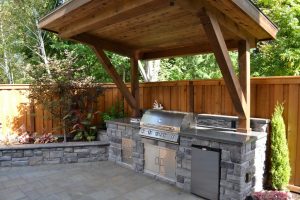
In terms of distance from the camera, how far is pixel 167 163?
4.32 metres

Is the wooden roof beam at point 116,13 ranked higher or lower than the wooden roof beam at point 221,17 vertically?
higher

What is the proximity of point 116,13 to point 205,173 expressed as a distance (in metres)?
2.62

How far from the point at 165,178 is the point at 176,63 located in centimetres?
693

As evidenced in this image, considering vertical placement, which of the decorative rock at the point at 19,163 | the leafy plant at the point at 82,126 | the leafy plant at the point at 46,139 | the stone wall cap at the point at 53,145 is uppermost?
the leafy plant at the point at 82,126

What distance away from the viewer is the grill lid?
4119 millimetres

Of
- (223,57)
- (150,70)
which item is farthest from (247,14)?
(150,70)

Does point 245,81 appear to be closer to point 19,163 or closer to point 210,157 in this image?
point 210,157

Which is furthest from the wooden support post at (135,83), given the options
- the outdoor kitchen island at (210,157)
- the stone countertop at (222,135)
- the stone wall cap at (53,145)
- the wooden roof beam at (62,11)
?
the wooden roof beam at (62,11)

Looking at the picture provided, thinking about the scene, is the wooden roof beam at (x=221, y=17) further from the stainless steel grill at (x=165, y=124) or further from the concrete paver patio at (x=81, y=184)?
the concrete paver patio at (x=81, y=184)

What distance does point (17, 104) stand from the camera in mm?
5691

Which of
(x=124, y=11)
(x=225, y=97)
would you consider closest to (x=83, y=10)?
(x=124, y=11)

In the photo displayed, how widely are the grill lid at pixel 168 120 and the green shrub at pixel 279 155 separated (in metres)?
1.35

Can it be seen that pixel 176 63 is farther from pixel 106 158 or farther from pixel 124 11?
pixel 124 11

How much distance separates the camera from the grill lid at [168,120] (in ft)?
13.5
